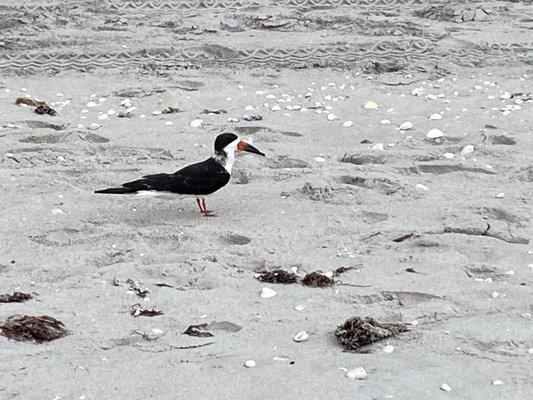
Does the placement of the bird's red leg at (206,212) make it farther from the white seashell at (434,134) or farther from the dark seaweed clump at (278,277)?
the white seashell at (434,134)

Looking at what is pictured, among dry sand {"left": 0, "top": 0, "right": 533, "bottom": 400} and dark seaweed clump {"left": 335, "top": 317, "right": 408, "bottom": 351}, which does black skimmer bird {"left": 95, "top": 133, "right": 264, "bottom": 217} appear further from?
dark seaweed clump {"left": 335, "top": 317, "right": 408, "bottom": 351}

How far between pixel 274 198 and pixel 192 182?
453 millimetres

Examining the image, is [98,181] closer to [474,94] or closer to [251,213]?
[251,213]

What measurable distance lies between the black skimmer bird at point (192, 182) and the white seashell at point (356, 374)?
183 cm

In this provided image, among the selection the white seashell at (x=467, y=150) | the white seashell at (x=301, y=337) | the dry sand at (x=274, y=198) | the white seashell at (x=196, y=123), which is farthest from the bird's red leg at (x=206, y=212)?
the white seashell at (x=467, y=150)

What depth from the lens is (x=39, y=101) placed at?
6.71 m

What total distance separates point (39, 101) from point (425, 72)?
284 cm

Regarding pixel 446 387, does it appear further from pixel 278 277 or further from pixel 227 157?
pixel 227 157

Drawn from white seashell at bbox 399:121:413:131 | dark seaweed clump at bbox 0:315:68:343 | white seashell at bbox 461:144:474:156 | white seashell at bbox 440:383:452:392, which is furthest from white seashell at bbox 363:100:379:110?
white seashell at bbox 440:383:452:392

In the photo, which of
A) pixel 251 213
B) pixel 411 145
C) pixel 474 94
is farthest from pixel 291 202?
pixel 474 94

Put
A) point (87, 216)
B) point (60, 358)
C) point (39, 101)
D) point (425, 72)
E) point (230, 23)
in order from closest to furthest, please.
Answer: point (60, 358)
point (87, 216)
point (39, 101)
point (425, 72)
point (230, 23)

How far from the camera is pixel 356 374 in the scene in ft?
10.2

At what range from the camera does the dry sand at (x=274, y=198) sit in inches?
128

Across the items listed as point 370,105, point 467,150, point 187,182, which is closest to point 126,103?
point 370,105
